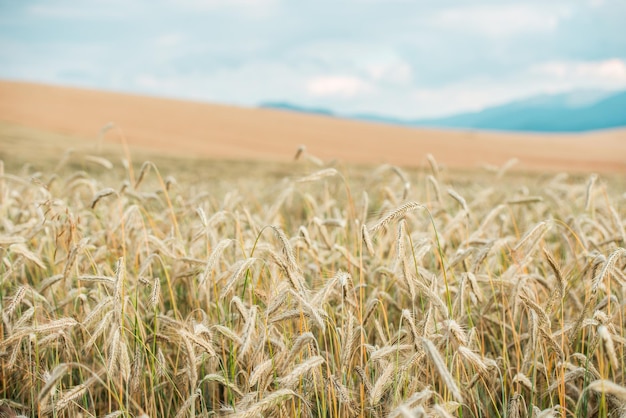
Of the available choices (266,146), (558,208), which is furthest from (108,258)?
(266,146)

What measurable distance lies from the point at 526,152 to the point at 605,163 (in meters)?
8.62

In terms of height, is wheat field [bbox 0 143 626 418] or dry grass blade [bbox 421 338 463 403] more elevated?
dry grass blade [bbox 421 338 463 403]

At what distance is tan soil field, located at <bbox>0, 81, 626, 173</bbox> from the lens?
3341 cm

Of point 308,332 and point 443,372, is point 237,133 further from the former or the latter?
point 443,372

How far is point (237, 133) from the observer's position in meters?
42.2

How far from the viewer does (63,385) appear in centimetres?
273

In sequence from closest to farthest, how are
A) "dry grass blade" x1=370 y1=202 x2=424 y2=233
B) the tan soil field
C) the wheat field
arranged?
"dry grass blade" x1=370 y1=202 x2=424 y2=233, the wheat field, the tan soil field

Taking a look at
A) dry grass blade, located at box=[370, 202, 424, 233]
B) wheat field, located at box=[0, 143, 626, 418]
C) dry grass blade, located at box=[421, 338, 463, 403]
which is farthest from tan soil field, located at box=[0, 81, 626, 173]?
dry grass blade, located at box=[421, 338, 463, 403]

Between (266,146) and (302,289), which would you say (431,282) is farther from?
(266,146)

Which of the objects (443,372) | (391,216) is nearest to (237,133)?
(391,216)

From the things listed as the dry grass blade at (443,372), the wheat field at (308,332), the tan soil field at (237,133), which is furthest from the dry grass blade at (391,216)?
the tan soil field at (237,133)

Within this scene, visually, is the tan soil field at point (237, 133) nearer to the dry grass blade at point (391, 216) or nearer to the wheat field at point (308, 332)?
the wheat field at point (308, 332)

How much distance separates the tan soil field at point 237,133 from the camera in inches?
1315

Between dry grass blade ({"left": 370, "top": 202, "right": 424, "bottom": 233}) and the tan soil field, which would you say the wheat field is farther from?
the tan soil field
